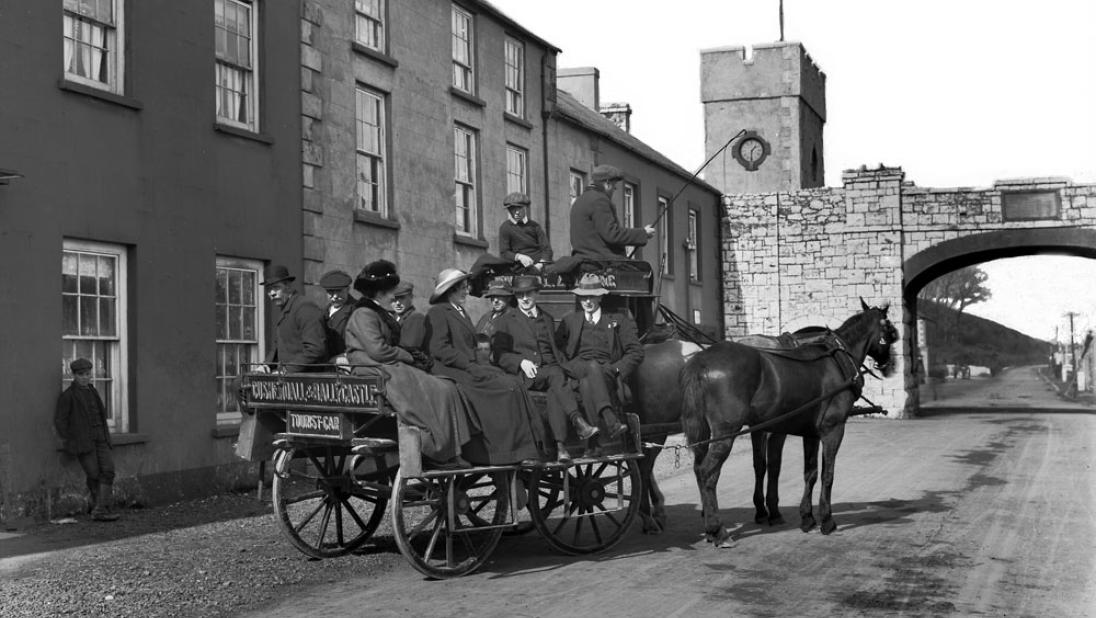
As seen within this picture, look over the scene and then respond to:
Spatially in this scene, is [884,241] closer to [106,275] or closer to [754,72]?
[754,72]

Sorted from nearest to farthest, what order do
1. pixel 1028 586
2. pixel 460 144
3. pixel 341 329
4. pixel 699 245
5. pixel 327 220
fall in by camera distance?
1. pixel 1028 586
2. pixel 341 329
3. pixel 327 220
4. pixel 460 144
5. pixel 699 245

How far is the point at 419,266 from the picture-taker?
18359mm

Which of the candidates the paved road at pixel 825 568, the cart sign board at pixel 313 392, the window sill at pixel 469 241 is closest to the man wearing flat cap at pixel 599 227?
the paved road at pixel 825 568

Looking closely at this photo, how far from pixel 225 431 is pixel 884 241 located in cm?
2310

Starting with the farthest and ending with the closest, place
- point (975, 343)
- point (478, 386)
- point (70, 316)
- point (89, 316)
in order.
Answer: point (975, 343) < point (89, 316) < point (70, 316) < point (478, 386)

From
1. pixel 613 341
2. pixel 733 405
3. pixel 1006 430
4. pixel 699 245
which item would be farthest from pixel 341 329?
pixel 699 245

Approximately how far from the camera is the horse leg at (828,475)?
1002 centimetres

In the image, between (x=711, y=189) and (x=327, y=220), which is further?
(x=711, y=189)

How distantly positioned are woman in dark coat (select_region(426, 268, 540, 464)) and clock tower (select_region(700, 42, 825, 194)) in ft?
105

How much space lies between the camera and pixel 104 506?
11516 mm

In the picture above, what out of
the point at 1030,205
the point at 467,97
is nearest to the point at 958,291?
the point at 1030,205

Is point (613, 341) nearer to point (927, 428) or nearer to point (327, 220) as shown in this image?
point (327, 220)

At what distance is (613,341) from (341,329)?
2.43m

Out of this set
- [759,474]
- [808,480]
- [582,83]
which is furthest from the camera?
[582,83]
